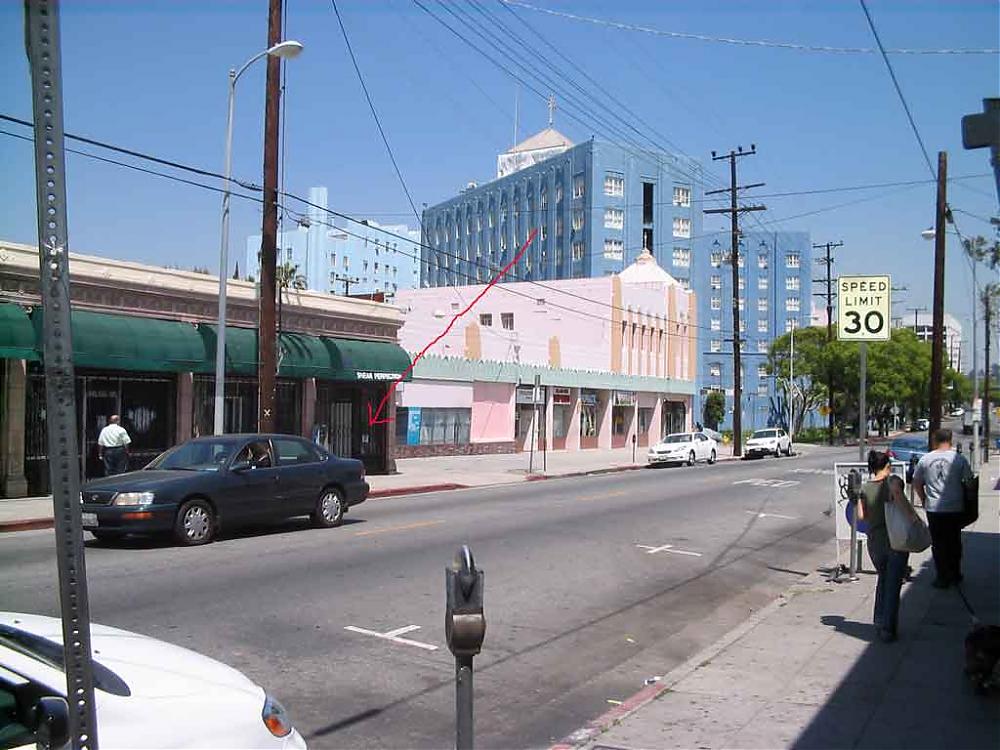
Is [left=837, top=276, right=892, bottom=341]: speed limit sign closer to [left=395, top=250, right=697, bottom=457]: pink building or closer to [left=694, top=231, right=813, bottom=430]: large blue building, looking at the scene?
[left=395, top=250, right=697, bottom=457]: pink building

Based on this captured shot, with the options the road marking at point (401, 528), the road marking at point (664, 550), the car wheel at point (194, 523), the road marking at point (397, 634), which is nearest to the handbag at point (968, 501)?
the road marking at point (664, 550)

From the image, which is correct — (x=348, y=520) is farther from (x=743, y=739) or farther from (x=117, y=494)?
(x=743, y=739)

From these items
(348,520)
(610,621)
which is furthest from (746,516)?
(610,621)

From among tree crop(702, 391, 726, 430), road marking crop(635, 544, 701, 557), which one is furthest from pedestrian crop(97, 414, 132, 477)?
tree crop(702, 391, 726, 430)

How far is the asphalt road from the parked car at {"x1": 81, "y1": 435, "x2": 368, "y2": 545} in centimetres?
38

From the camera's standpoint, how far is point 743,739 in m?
5.84

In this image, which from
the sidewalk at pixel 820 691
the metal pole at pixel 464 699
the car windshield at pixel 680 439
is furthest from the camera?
the car windshield at pixel 680 439

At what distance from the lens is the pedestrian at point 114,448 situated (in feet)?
60.9

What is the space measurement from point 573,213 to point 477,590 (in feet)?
246

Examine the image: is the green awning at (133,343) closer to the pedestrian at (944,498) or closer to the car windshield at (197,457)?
the car windshield at (197,457)

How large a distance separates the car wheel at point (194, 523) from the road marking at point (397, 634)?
16.8 ft

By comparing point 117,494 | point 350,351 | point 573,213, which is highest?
point 573,213

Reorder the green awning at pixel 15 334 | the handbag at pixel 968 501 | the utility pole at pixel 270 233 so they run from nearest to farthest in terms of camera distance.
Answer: the handbag at pixel 968 501 → the green awning at pixel 15 334 → the utility pole at pixel 270 233

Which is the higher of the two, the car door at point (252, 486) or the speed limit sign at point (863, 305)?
the speed limit sign at point (863, 305)
